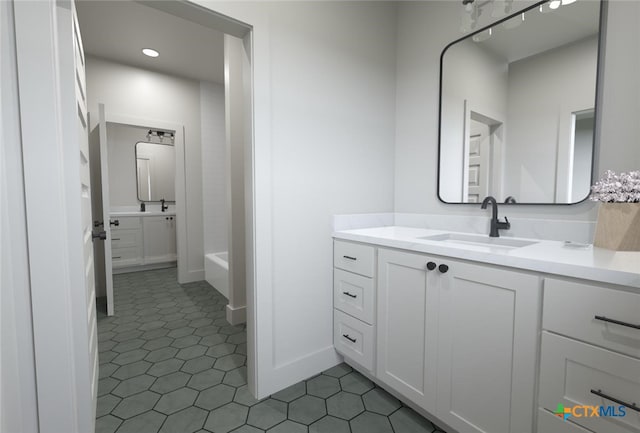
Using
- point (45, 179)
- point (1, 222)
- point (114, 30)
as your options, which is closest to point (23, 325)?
point (1, 222)

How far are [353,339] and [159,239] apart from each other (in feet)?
12.8

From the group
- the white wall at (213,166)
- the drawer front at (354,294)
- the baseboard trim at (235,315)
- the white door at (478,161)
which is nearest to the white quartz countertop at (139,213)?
the white wall at (213,166)

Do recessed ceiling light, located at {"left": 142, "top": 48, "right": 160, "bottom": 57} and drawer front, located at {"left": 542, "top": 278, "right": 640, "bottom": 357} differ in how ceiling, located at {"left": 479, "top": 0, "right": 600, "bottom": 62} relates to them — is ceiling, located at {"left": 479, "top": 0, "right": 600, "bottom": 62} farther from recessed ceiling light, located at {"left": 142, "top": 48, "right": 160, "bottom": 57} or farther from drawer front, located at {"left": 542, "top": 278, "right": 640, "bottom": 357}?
recessed ceiling light, located at {"left": 142, "top": 48, "right": 160, "bottom": 57}

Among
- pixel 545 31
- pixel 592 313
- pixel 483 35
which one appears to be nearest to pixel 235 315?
pixel 592 313

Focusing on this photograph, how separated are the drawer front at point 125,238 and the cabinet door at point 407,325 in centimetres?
410

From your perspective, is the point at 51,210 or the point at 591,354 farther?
the point at 51,210

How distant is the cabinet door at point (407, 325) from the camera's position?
1315mm

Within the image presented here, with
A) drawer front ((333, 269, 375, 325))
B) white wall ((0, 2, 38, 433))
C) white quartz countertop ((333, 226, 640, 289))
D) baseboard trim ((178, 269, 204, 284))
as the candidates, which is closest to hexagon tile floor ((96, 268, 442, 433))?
drawer front ((333, 269, 375, 325))

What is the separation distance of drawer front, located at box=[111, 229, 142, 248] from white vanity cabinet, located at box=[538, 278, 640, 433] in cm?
482

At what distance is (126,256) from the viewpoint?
13.7 feet

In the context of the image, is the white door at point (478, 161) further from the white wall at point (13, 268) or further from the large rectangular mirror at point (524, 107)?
the white wall at point (13, 268)

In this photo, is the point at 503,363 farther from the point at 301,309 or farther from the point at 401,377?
the point at 301,309

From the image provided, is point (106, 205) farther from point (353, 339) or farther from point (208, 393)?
point (353, 339)

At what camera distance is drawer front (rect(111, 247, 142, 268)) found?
408 cm
